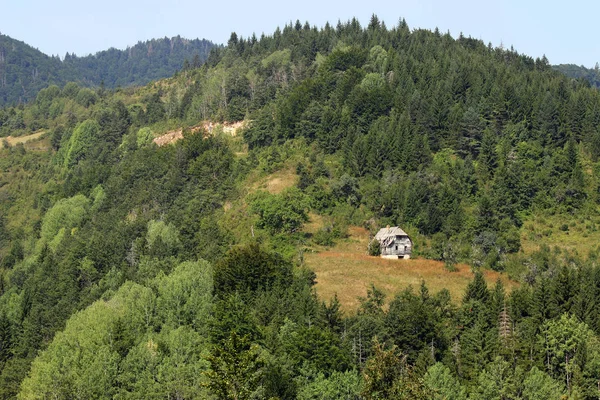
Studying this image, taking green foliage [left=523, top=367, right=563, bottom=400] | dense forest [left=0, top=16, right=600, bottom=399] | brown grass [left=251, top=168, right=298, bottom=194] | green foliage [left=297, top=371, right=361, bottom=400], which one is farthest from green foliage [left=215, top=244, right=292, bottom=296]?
brown grass [left=251, top=168, right=298, bottom=194]

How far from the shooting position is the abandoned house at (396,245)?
110 metres

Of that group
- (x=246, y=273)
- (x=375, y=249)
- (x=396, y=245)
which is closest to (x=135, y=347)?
(x=246, y=273)

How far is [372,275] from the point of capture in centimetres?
10394

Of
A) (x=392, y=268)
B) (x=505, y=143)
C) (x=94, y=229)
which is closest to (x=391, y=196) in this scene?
(x=392, y=268)

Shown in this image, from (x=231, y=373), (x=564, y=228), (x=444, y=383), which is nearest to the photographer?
(x=231, y=373)

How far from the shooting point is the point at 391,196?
120062 mm

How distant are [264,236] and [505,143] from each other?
46.1 m

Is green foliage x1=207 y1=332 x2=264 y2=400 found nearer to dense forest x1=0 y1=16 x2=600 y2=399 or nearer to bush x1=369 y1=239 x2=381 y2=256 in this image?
dense forest x1=0 y1=16 x2=600 y2=399

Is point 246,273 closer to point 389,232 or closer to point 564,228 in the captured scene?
point 389,232

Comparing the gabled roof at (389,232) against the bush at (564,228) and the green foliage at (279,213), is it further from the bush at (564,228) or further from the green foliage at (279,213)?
the bush at (564,228)

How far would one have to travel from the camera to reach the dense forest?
75438 millimetres

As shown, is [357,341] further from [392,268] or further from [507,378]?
[392,268]

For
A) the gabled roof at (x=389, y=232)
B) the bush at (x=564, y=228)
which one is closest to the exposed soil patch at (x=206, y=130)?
the gabled roof at (x=389, y=232)

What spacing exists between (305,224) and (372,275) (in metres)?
18.6
